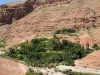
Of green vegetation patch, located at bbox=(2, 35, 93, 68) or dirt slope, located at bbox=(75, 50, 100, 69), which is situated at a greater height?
dirt slope, located at bbox=(75, 50, 100, 69)

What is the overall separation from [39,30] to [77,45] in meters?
23.2

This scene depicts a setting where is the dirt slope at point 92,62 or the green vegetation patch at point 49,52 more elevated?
the dirt slope at point 92,62

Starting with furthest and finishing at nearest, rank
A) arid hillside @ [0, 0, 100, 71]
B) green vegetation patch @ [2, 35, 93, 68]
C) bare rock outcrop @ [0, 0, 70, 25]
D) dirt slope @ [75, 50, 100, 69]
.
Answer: bare rock outcrop @ [0, 0, 70, 25] < arid hillside @ [0, 0, 100, 71] < green vegetation patch @ [2, 35, 93, 68] < dirt slope @ [75, 50, 100, 69]

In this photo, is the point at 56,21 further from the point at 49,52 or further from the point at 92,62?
the point at 92,62

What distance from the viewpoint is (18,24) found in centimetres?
9156

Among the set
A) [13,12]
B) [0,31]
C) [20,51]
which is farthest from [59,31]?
[13,12]

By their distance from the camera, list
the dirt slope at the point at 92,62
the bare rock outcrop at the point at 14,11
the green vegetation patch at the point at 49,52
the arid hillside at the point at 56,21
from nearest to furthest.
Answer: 1. the dirt slope at the point at 92,62
2. the green vegetation patch at the point at 49,52
3. the arid hillside at the point at 56,21
4. the bare rock outcrop at the point at 14,11

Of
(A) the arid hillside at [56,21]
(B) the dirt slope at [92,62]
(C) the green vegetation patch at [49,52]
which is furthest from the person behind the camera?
(A) the arid hillside at [56,21]

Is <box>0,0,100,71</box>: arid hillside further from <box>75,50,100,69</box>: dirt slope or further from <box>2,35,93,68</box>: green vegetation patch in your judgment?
<box>75,50,100,69</box>: dirt slope

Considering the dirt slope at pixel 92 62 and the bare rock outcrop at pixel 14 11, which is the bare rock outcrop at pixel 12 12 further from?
the dirt slope at pixel 92 62

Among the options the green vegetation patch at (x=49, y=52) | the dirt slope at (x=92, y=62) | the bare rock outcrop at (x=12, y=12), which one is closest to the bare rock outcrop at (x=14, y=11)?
the bare rock outcrop at (x=12, y=12)

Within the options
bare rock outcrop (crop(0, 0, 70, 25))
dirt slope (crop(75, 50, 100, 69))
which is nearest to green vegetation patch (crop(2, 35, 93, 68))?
dirt slope (crop(75, 50, 100, 69))

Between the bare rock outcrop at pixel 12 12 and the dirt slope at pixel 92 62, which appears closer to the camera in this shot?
the dirt slope at pixel 92 62

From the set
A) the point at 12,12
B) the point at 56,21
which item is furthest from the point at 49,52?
the point at 12,12
